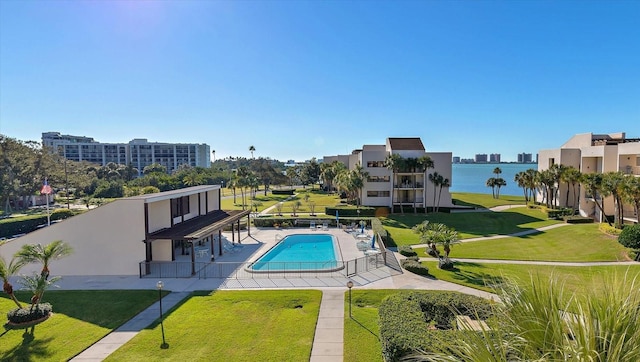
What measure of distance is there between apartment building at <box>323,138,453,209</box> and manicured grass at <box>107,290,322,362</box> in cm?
3405

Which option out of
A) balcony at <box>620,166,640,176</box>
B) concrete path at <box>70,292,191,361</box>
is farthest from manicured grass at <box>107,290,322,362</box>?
balcony at <box>620,166,640,176</box>

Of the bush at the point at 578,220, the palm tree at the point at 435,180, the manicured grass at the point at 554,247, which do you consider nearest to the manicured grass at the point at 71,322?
the manicured grass at the point at 554,247

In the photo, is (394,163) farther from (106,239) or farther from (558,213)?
(106,239)

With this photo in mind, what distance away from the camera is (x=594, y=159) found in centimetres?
4347

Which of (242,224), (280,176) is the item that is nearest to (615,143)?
(242,224)

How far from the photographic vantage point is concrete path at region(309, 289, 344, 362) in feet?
40.0

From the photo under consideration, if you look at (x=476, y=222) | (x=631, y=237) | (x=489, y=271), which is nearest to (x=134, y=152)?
(x=476, y=222)

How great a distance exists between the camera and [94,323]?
1511cm

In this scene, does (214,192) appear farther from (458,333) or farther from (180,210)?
(458,333)

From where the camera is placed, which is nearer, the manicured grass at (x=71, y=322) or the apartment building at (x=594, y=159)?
the manicured grass at (x=71, y=322)

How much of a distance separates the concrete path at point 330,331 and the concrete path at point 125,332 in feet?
25.0

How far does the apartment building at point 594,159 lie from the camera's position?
36.5 meters

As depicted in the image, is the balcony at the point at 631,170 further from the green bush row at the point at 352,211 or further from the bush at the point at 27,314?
the bush at the point at 27,314

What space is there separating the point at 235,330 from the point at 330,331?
399 cm
